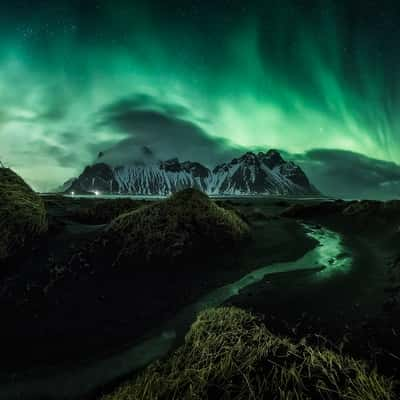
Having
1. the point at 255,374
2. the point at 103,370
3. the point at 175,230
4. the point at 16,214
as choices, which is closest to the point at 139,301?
the point at 103,370

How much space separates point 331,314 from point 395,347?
43.1 inches

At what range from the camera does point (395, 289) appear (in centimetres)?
504

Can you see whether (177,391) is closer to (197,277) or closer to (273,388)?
(273,388)

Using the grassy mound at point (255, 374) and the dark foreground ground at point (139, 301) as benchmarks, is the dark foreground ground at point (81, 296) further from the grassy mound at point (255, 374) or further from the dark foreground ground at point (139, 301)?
the grassy mound at point (255, 374)

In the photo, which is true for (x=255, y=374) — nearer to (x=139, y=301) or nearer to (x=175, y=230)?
(x=139, y=301)

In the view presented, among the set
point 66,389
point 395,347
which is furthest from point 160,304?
point 395,347

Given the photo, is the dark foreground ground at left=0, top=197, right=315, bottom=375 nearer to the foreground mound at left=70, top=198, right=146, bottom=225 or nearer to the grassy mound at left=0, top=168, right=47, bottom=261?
the grassy mound at left=0, top=168, right=47, bottom=261

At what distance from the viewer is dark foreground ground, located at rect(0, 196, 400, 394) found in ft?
11.4

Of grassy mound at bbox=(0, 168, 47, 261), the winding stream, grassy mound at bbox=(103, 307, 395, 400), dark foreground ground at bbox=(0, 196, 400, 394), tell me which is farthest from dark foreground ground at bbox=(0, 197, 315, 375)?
grassy mound at bbox=(103, 307, 395, 400)

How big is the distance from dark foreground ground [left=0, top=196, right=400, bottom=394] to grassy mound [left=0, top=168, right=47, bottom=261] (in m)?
0.38

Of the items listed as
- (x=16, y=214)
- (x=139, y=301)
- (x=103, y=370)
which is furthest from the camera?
(x=16, y=214)

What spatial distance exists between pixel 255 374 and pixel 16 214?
7577 mm

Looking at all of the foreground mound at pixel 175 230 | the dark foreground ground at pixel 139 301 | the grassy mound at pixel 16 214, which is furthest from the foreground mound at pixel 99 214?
the foreground mound at pixel 175 230

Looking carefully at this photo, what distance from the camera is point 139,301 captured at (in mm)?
4852
